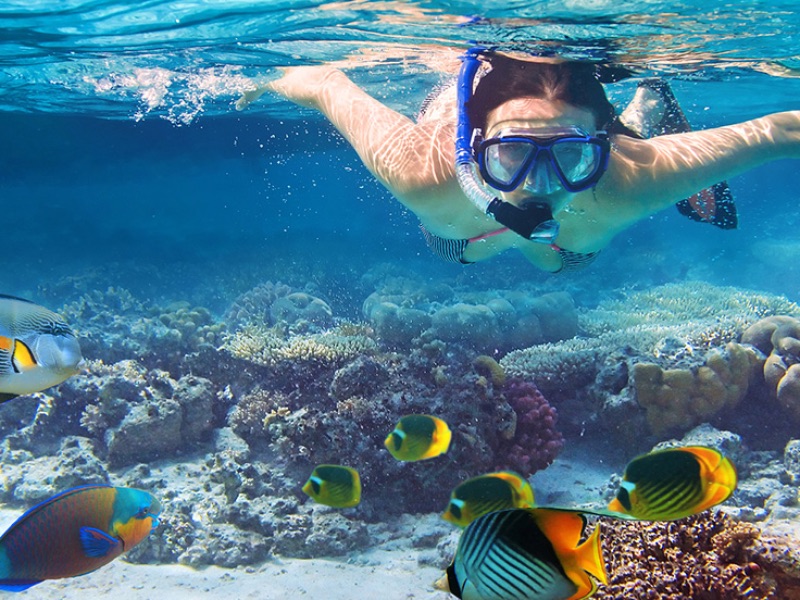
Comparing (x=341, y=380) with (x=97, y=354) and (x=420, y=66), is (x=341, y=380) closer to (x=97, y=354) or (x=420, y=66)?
(x=97, y=354)

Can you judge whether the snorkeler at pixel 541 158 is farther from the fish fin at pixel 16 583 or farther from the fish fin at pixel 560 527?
the fish fin at pixel 16 583

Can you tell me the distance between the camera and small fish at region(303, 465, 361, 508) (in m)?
3.81

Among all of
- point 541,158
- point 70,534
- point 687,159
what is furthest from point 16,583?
point 687,159

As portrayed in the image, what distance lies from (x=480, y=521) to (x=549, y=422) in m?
4.71

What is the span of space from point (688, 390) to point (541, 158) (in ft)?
14.6

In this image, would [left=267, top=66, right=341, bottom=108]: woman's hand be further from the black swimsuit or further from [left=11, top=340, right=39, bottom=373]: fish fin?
[left=11, top=340, right=39, bottom=373]: fish fin

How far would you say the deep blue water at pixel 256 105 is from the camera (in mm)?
8422

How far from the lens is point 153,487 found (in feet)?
19.2

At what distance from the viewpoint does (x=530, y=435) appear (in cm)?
592

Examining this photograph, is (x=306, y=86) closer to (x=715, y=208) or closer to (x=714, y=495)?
(x=715, y=208)

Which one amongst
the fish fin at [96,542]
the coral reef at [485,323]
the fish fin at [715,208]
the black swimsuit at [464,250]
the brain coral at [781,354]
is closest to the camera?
the fish fin at [96,542]

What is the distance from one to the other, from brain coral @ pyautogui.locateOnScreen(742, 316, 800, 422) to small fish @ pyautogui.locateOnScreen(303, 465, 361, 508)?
5.80 m

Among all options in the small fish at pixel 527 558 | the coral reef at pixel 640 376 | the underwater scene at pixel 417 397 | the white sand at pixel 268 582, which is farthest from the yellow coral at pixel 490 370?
the small fish at pixel 527 558

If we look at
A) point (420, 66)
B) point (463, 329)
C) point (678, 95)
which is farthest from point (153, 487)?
point (678, 95)
